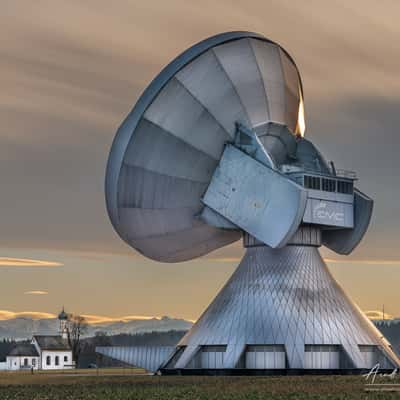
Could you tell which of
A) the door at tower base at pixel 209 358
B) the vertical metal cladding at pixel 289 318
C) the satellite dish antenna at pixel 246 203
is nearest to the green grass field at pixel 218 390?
the vertical metal cladding at pixel 289 318

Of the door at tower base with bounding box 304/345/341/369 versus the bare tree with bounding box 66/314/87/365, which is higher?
the bare tree with bounding box 66/314/87/365

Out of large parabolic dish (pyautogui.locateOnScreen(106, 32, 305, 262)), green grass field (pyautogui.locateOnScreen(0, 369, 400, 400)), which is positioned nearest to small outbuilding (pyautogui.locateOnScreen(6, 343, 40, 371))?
large parabolic dish (pyautogui.locateOnScreen(106, 32, 305, 262))

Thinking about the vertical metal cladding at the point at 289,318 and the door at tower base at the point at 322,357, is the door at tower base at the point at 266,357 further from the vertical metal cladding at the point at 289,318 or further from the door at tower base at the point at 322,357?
the door at tower base at the point at 322,357

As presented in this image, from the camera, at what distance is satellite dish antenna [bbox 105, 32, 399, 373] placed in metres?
62.9

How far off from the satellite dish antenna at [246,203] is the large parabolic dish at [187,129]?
0.09m

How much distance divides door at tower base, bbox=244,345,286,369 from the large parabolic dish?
9.18 m

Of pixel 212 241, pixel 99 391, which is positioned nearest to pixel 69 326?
pixel 212 241

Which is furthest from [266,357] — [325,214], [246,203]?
[325,214]

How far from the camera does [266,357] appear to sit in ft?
216

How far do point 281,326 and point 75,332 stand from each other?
109 meters

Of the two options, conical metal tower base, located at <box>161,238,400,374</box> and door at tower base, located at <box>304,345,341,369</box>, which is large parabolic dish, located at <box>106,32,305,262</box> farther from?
door at tower base, located at <box>304,345,341,369</box>

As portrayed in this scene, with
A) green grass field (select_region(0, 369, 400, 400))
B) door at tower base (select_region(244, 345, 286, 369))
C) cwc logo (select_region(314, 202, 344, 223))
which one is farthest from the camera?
cwc logo (select_region(314, 202, 344, 223))
